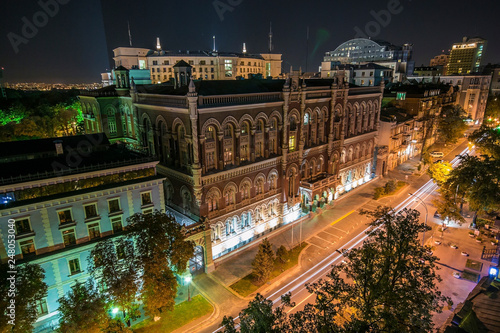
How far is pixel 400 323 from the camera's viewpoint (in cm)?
1852

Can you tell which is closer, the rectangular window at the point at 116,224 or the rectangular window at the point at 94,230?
the rectangular window at the point at 94,230

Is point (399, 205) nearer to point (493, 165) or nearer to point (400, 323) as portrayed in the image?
point (493, 165)

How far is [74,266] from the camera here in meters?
28.2

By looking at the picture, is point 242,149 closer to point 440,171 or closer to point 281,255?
point 281,255

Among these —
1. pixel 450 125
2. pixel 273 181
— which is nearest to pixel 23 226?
pixel 273 181

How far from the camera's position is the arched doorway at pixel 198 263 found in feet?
121

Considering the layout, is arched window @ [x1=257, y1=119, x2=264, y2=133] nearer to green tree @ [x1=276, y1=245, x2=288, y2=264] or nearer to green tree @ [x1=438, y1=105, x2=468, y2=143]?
green tree @ [x1=276, y1=245, x2=288, y2=264]

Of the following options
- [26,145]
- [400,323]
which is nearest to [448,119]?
[400,323]

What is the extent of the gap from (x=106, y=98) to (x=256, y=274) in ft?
139

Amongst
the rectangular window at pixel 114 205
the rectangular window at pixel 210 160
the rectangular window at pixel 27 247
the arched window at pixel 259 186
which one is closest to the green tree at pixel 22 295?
the rectangular window at pixel 27 247

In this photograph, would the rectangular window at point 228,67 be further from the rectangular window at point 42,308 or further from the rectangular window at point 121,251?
the rectangular window at point 42,308

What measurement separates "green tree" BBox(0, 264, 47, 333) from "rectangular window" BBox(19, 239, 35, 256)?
2.15 m

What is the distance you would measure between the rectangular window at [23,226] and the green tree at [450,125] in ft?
331

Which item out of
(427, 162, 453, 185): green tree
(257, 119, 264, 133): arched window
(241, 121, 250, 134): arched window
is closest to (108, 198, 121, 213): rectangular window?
(241, 121, 250, 134): arched window
